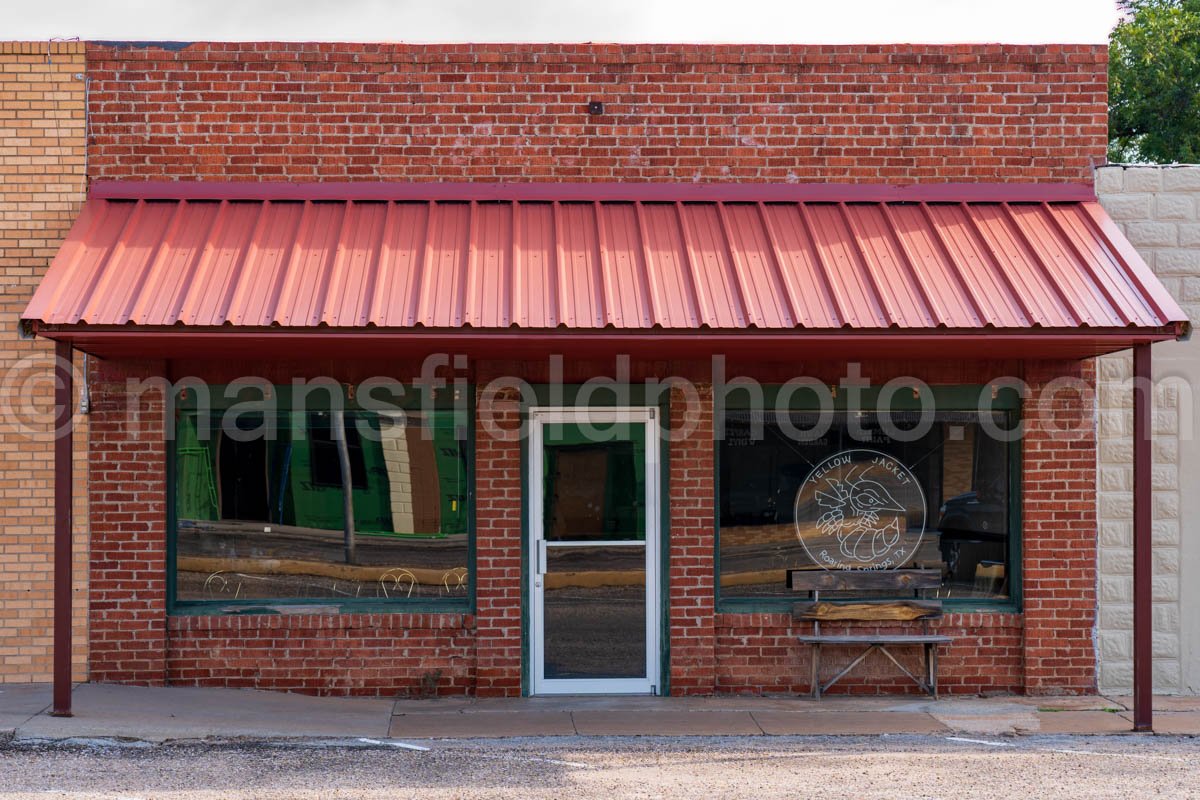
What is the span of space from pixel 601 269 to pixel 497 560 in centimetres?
229

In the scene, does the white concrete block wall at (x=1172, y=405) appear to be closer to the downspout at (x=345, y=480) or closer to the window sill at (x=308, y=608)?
the window sill at (x=308, y=608)

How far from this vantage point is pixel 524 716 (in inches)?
325

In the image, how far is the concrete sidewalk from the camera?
7629 millimetres

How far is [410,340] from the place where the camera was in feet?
24.9

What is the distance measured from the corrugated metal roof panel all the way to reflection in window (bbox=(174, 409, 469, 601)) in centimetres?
129

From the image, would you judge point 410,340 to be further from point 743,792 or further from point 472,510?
point 743,792

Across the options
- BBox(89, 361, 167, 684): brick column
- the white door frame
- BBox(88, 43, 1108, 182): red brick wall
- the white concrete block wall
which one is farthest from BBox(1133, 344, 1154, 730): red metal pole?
BBox(89, 361, 167, 684): brick column

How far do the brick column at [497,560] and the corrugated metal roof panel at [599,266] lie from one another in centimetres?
139

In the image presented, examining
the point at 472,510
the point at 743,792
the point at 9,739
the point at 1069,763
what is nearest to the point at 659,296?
the point at 472,510

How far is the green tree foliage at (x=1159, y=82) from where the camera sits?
2000 cm

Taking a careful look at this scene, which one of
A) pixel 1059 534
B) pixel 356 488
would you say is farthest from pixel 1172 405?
pixel 356 488

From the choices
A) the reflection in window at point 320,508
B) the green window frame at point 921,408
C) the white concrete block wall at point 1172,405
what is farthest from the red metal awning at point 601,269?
the reflection in window at point 320,508

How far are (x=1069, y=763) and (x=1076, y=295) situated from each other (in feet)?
9.79

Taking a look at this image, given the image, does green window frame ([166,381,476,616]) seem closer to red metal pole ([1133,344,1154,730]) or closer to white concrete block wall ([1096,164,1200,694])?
red metal pole ([1133,344,1154,730])
